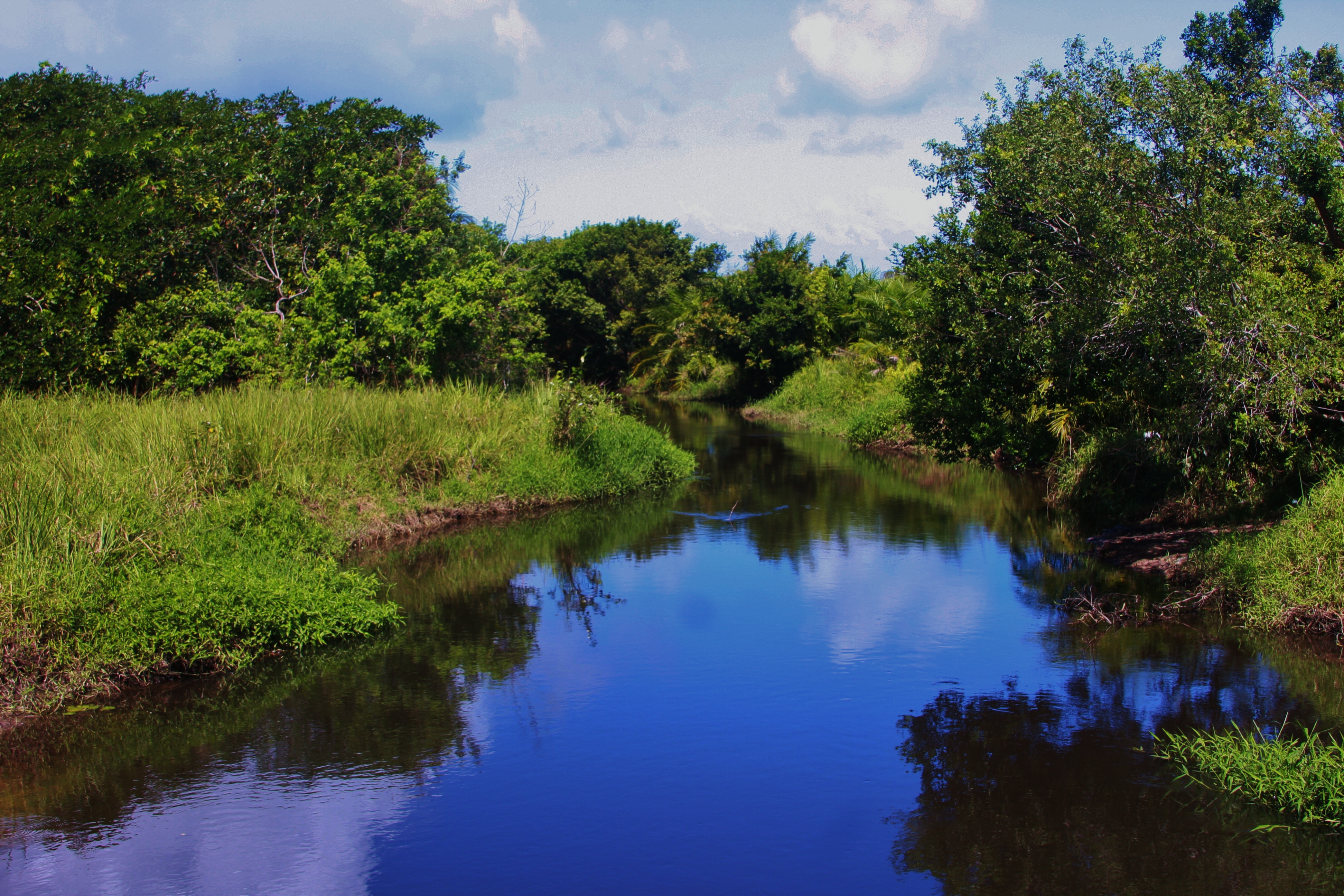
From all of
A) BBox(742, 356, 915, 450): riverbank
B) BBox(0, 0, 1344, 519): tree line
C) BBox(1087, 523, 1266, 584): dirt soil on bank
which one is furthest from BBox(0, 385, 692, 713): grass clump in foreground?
Result: BBox(742, 356, 915, 450): riverbank

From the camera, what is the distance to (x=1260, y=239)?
10.2 metres

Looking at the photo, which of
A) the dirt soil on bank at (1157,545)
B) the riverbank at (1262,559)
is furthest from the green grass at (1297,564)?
the dirt soil on bank at (1157,545)

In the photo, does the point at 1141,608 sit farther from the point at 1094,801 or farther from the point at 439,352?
the point at 439,352

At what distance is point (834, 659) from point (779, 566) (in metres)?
4.14

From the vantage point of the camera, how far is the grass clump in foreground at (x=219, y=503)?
8641 millimetres

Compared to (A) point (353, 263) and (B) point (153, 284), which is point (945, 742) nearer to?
(A) point (353, 263)

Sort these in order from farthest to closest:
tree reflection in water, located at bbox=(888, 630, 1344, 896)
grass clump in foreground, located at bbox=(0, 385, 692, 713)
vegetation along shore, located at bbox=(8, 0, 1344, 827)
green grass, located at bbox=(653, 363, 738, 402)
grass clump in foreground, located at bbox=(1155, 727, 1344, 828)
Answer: green grass, located at bbox=(653, 363, 738, 402), vegetation along shore, located at bbox=(8, 0, 1344, 827), grass clump in foreground, located at bbox=(0, 385, 692, 713), grass clump in foreground, located at bbox=(1155, 727, 1344, 828), tree reflection in water, located at bbox=(888, 630, 1344, 896)

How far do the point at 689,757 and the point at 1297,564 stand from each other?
6319 mm

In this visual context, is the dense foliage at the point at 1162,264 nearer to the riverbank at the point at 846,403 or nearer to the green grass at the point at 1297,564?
the green grass at the point at 1297,564

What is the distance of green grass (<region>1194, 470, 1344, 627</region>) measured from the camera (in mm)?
9695

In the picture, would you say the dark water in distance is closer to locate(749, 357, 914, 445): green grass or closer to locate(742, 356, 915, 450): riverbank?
locate(742, 356, 915, 450): riverbank

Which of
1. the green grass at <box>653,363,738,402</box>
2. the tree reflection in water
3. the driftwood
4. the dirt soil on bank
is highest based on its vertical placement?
the green grass at <box>653,363,738,402</box>

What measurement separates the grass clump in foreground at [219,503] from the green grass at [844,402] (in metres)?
11.2

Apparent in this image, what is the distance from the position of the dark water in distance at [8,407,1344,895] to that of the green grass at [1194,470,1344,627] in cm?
52
